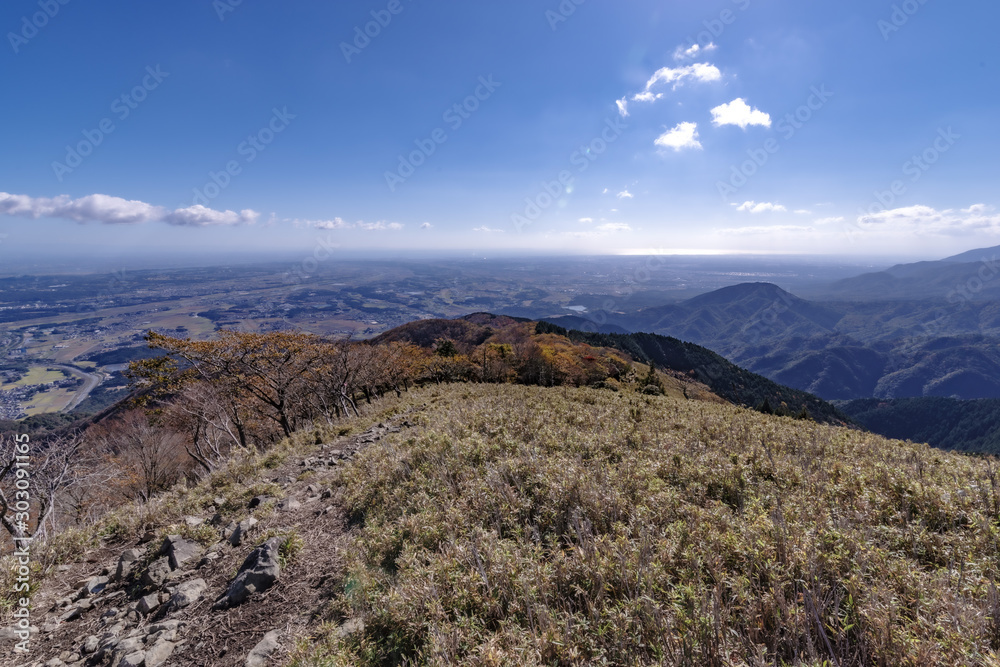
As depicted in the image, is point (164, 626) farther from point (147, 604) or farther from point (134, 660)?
point (147, 604)

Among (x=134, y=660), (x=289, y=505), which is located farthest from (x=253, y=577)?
(x=289, y=505)

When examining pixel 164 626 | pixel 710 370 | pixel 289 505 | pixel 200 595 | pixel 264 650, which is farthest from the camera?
pixel 710 370

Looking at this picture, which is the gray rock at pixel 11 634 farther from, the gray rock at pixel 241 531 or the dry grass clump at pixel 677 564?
the dry grass clump at pixel 677 564

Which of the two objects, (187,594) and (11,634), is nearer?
(11,634)

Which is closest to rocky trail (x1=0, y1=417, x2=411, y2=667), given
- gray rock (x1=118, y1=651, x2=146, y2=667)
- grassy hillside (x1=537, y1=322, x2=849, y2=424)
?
gray rock (x1=118, y1=651, x2=146, y2=667)

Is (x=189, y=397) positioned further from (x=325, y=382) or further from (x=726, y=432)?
(x=726, y=432)

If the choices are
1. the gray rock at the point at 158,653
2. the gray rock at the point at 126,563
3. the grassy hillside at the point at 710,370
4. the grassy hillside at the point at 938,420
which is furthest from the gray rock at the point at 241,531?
the grassy hillside at the point at 938,420

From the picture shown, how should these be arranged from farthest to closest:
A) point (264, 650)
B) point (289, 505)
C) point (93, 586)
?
1. point (289, 505)
2. point (93, 586)
3. point (264, 650)

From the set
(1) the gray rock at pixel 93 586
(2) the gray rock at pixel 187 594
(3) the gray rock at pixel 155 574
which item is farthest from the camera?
(1) the gray rock at pixel 93 586
